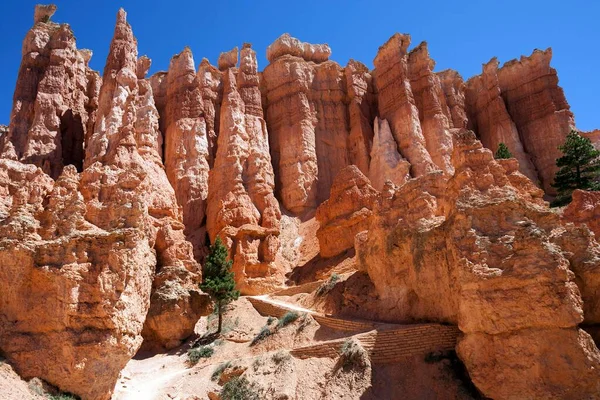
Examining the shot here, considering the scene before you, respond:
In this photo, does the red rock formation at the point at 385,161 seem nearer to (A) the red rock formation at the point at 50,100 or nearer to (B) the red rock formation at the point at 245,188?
(B) the red rock formation at the point at 245,188

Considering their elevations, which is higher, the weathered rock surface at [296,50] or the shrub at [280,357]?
the weathered rock surface at [296,50]

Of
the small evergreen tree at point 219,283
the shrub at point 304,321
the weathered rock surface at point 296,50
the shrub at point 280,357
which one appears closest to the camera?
the shrub at point 280,357

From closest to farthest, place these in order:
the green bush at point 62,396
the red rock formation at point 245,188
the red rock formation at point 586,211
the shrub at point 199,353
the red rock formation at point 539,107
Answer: the green bush at point 62,396, the red rock formation at point 586,211, the shrub at point 199,353, the red rock formation at point 245,188, the red rock formation at point 539,107

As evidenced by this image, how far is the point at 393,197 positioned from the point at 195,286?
12.3 meters

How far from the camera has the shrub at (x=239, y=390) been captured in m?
17.8

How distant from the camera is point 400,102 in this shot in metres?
46.2

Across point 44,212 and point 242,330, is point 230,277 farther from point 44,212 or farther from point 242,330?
point 44,212

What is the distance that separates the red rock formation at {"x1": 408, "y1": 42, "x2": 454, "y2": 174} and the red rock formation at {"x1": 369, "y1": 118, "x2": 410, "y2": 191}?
3.66m

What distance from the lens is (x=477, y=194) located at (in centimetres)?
1709

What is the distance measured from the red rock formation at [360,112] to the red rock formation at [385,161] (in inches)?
64.5

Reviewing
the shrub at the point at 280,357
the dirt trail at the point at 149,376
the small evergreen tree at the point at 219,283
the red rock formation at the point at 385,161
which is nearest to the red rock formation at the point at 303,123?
the red rock formation at the point at 385,161

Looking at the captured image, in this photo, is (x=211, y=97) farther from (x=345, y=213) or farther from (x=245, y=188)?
(x=345, y=213)

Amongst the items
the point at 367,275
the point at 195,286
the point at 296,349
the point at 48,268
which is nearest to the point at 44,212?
the point at 48,268

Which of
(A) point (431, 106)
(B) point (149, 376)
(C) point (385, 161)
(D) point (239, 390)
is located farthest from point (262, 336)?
(A) point (431, 106)
